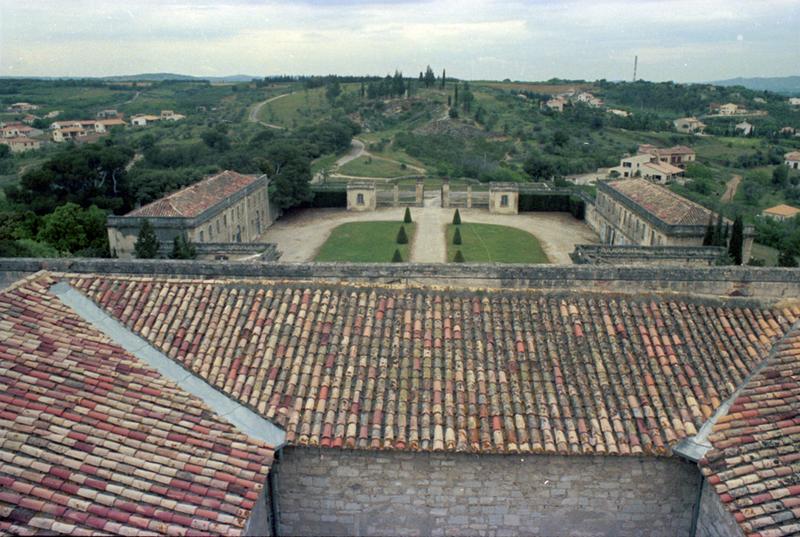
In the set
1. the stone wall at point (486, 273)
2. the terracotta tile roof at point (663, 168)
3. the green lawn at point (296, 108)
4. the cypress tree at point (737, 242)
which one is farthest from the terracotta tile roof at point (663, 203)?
the green lawn at point (296, 108)

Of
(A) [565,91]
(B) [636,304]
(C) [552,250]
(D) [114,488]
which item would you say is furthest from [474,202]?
(A) [565,91]

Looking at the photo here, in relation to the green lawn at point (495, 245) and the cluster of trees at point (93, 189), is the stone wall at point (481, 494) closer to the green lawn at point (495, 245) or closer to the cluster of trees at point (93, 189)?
the cluster of trees at point (93, 189)

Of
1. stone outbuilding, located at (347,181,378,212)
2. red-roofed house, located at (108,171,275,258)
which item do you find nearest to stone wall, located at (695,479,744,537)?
red-roofed house, located at (108,171,275,258)

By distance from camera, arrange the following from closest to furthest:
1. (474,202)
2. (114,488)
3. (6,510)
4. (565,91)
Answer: (6,510) → (114,488) → (474,202) → (565,91)

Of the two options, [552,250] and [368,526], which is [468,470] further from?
[552,250]

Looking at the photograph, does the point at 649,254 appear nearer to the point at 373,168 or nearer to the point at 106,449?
the point at 106,449

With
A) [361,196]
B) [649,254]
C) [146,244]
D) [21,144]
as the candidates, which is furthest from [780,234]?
[21,144]
